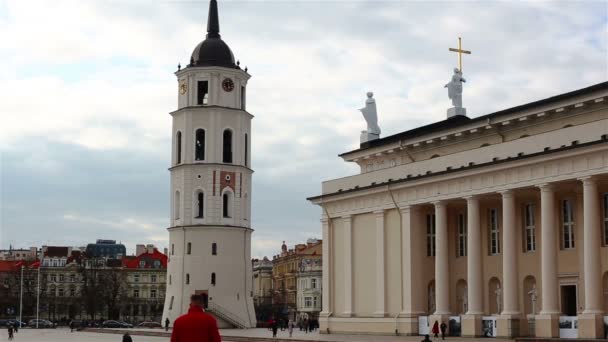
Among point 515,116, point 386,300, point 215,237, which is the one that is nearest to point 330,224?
point 386,300

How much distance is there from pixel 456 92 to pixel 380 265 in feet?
42.5

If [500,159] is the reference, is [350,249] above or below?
below

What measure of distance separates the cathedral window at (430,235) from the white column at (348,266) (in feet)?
18.6

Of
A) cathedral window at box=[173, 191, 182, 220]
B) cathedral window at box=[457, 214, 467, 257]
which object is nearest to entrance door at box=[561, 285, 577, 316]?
cathedral window at box=[457, 214, 467, 257]

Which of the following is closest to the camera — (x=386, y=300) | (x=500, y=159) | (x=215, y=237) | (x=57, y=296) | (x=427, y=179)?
(x=500, y=159)

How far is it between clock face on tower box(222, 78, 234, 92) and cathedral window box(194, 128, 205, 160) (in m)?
4.52

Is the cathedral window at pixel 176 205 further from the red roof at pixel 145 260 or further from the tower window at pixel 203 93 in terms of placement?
the red roof at pixel 145 260

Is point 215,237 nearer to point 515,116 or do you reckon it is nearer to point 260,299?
point 515,116

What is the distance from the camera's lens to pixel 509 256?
47.8 m

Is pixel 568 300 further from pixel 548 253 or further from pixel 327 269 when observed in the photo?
pixel 327 269

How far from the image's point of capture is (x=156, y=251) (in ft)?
589

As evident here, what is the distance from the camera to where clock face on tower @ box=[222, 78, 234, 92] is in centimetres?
9225

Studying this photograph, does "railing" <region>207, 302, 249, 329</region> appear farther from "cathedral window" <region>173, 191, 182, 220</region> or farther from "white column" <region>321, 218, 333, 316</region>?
"white column" <region>321, 218, 333, 316</region>

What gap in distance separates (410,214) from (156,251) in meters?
129
